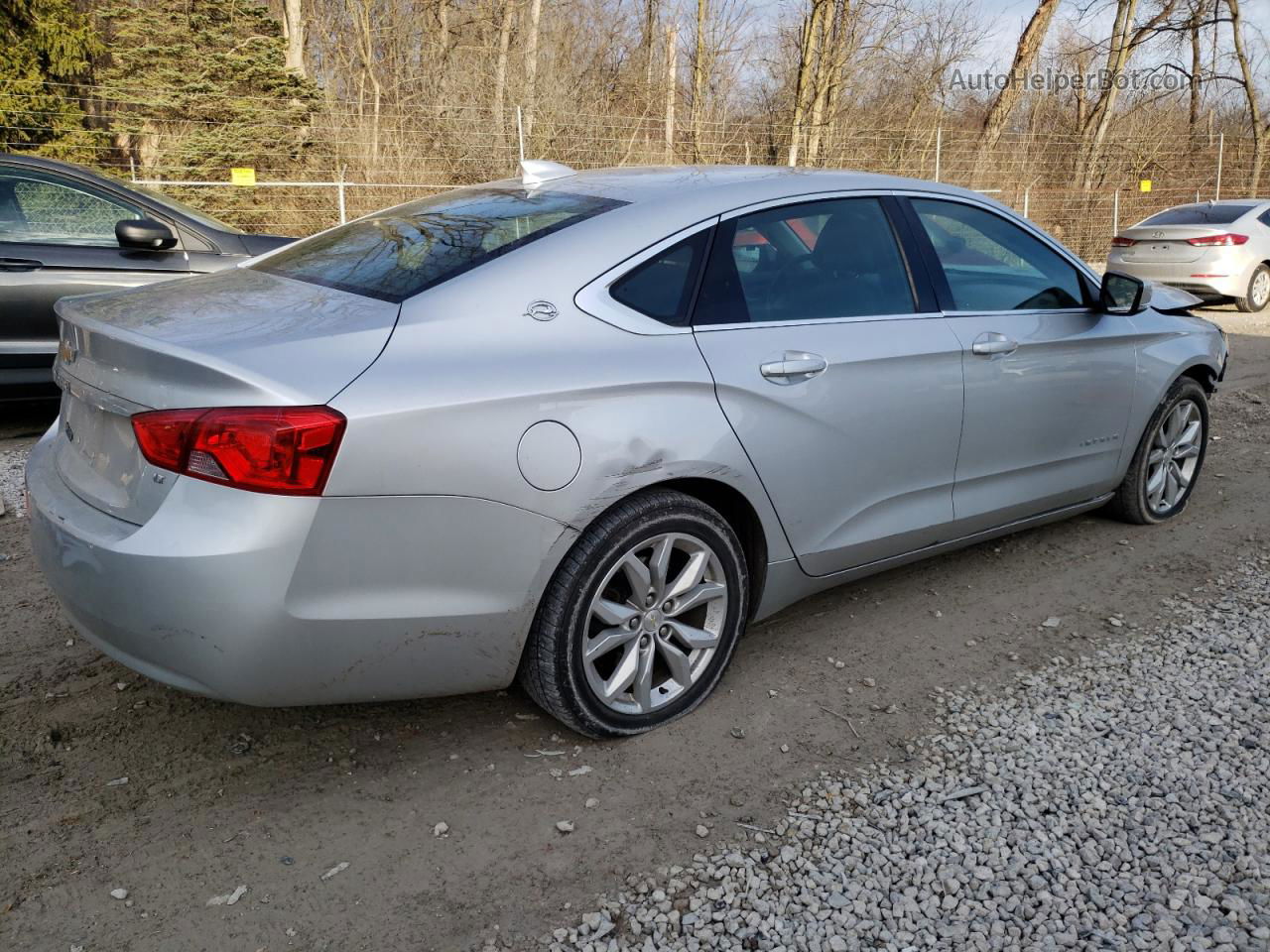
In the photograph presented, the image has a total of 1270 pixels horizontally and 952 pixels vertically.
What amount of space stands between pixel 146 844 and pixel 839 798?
1.73 m

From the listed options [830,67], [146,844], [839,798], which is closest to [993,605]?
[839,798]

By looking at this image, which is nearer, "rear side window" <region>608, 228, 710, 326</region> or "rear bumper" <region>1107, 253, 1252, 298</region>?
"rear side window" <region>608, 228, 710, 326</region>

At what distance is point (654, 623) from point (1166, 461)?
10.2 feet

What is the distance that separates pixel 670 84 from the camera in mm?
19203

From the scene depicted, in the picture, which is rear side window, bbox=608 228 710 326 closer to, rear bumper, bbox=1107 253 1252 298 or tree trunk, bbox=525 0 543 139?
rear bumper, bbox=1107 253 1252 298

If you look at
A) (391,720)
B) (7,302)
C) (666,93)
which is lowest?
(391,720)

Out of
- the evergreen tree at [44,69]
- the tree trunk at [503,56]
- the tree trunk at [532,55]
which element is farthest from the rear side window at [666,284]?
the tree trunk at [532,55]

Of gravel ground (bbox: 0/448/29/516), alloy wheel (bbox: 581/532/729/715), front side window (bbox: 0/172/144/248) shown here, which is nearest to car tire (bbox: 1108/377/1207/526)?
alloy wheel (bbox: 581/532/729/715)

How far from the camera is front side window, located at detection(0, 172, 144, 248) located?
234 inches

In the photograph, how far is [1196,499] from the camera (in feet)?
17.8

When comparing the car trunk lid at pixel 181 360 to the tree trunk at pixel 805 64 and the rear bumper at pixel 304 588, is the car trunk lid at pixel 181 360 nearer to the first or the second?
the rear bumper at pixel 304 588

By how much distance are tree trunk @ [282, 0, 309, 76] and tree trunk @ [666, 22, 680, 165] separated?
6.30 metres

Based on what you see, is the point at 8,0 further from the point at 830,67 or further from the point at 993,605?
the point at 993,605

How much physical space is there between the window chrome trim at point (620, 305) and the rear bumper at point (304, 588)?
24.1 inches
